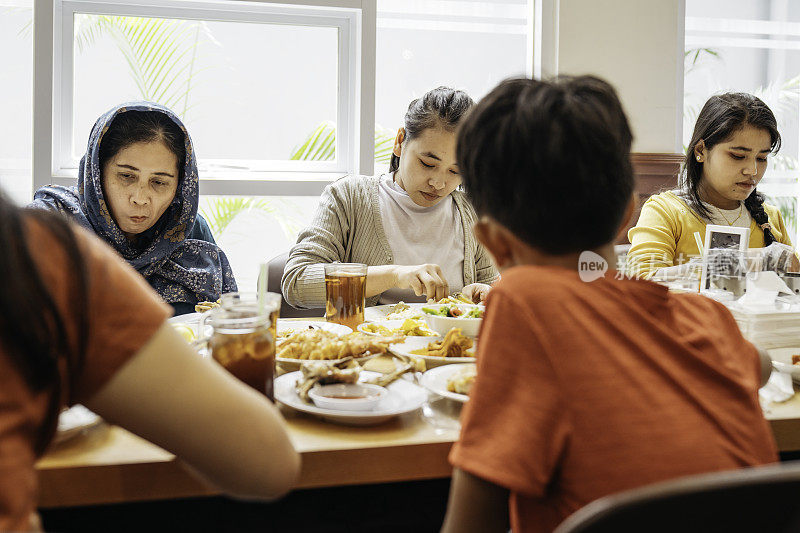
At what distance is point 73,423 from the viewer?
0.89 meters

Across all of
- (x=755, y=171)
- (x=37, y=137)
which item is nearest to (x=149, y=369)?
(x=755, y=171)

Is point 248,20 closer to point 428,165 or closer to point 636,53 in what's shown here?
point 428,165

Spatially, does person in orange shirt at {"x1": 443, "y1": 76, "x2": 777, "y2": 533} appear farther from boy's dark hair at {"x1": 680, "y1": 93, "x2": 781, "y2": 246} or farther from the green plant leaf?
the green plant leaf

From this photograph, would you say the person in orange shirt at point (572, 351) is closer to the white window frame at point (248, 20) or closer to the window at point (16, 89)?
the white window frame at point (248, 20)

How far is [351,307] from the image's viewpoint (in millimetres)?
1637

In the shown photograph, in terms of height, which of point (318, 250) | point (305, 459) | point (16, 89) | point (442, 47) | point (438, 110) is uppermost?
point (442, 47)

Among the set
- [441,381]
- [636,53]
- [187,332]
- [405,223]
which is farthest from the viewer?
[636,53]

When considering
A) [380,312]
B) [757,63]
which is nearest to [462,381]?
[380,312]

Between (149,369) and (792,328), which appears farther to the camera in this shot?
(792,328)

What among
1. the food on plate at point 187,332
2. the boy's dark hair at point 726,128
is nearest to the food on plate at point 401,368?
the food on plate at point 187,332

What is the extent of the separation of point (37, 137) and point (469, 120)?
110 inches

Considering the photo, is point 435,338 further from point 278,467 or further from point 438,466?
point 278,467

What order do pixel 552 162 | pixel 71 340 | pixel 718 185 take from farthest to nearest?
1. pixel 718 185
2. pixel 552 162
3. pixel 71 340

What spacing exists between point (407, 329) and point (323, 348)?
36 centimetres
